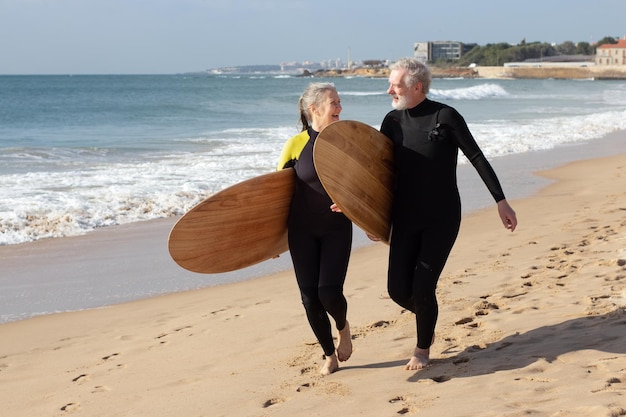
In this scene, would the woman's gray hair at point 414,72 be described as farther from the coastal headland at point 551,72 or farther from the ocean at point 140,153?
the coastal headland at point 551,72

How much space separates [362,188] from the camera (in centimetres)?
394

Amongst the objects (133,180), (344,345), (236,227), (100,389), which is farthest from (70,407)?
(133,180)

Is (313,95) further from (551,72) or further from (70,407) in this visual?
(551,72)

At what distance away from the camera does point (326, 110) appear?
388 cm

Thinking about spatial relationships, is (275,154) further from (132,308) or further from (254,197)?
(254,197)

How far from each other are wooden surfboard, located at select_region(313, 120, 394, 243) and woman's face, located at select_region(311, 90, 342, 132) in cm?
7

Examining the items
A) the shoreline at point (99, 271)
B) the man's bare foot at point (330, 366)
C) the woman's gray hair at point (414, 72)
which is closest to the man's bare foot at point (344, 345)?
the man's bare foot at point (330, 366)

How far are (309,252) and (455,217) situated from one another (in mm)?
709

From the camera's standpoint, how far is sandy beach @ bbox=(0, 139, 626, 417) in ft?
11.5

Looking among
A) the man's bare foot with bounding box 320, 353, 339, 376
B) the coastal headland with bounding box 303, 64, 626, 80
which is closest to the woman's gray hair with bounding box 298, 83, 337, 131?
the man's bare foot with bounding box 320, 353, 339, 376

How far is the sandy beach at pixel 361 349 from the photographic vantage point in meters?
3.50

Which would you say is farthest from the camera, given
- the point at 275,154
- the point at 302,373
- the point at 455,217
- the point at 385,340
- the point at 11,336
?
the point at 275,154

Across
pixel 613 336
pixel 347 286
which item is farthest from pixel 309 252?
pixel 347 286

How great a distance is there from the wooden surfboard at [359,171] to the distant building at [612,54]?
11920 cm
